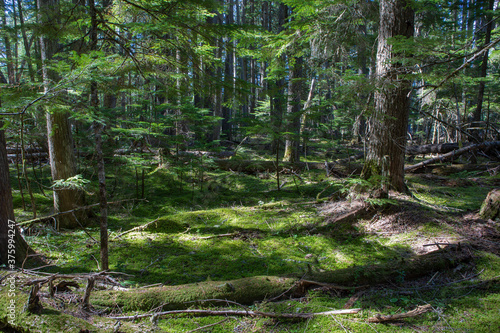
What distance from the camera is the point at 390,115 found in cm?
532

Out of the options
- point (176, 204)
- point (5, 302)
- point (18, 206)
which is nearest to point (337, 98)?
point (5, 302)

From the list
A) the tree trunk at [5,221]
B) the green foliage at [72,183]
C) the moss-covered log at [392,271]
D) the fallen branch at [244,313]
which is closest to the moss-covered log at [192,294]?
the fallen branch at [244,313]

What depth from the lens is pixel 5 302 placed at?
7.02 feet

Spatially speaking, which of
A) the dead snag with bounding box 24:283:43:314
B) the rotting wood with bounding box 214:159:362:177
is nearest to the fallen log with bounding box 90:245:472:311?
the dead snag with bounding box 24:283:43:314

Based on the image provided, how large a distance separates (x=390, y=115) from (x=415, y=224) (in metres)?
2.15

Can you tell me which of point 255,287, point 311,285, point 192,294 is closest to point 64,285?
point 192,294

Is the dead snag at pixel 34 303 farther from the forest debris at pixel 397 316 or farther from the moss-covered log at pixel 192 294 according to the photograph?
the forest debris at pixel 397 316

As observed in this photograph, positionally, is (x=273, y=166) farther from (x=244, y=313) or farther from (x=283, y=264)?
(x=244, y=313)

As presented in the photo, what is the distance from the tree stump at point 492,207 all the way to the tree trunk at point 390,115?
144 cm

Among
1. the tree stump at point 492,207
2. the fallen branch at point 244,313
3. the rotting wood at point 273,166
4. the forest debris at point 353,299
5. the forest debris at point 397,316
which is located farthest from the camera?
the rotting wood at point 273,166

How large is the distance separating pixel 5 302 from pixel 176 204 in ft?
18.9

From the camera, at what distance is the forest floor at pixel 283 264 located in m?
2.36

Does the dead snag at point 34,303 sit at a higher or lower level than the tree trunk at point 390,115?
lower

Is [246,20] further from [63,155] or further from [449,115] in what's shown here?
[63,155]
